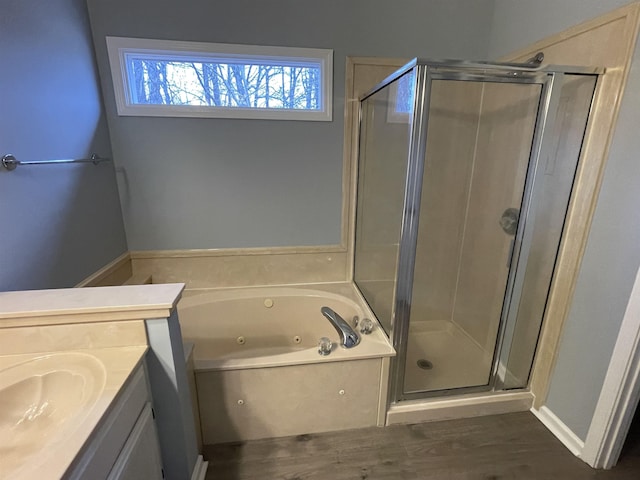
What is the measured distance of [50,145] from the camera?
1.42m

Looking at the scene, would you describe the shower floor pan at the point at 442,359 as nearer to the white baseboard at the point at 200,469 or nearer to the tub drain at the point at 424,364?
the tub drain at the point at 424,364

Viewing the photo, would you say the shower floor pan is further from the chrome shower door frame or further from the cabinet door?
the cabinet door

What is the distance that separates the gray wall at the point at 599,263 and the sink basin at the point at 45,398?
1.95 m

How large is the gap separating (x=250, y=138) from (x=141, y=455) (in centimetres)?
172

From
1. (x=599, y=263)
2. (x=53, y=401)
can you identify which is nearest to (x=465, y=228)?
(x=599, y=263)

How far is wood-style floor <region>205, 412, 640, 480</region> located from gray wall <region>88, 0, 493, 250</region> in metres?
1.26

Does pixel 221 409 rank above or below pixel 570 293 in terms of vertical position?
below

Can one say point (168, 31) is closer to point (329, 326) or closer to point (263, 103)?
point (263, 103)

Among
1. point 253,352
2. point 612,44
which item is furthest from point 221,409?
point 612,44

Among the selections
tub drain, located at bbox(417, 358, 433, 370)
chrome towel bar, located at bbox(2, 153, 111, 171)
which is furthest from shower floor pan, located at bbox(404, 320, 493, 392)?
chrome towel bar, located at bbox(2, 153, 111, 171)

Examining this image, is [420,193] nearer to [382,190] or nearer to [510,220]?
[382,190]

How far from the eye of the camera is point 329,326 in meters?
2.20

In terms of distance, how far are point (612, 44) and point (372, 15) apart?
49.6 inches

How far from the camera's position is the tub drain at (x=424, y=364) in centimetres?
199
